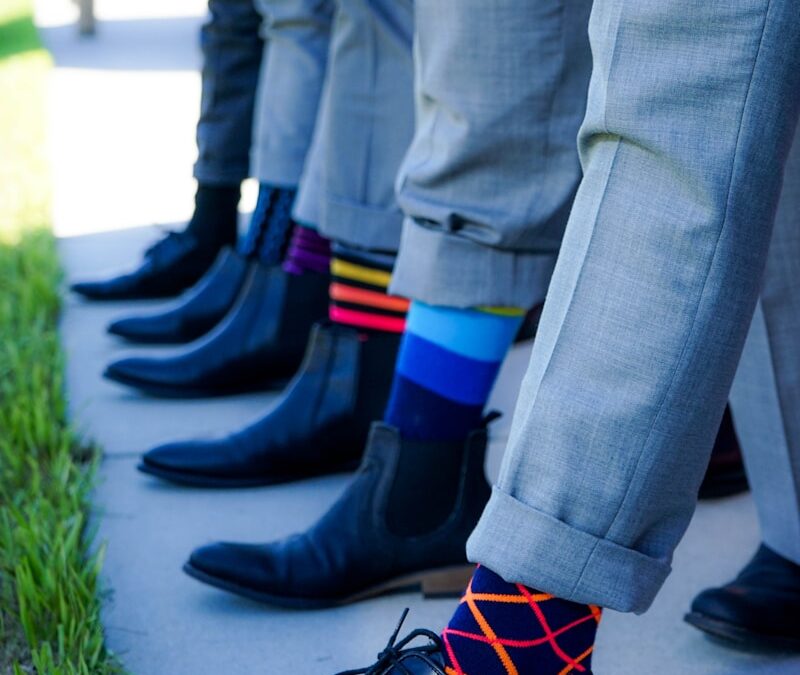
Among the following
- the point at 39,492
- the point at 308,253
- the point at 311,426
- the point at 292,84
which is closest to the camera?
the point at 39,492

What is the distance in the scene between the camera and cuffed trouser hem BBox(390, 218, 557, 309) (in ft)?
3.85

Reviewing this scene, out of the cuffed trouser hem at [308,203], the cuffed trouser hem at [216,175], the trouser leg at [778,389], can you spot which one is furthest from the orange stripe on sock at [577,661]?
A: the cuffed trouser hem at [216,175]

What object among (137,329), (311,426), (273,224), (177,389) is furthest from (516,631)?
(137,329)

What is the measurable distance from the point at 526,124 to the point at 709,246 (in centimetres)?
40

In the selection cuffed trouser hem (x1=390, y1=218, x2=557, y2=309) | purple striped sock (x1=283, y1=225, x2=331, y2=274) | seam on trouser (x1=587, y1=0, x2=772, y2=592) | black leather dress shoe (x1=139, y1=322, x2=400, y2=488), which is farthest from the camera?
purple striped sock (x1=283, y1=225, x2=331, y2=274)

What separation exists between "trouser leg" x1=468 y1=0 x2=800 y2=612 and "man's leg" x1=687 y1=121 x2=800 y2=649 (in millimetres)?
282

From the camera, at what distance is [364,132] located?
1565mm

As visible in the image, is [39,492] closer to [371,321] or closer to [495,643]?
[371,321]

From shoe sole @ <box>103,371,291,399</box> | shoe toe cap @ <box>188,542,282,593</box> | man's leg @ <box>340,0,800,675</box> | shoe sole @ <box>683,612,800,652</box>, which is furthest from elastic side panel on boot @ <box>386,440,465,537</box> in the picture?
shoe sole @ <box>103,371,291,399</box>

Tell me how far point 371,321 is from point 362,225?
124mm

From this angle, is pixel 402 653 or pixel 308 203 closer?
pixel 402 653

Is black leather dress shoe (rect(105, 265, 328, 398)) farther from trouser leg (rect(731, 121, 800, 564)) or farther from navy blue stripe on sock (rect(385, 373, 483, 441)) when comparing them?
trouser leg (rect(731, 121, 800, 564))

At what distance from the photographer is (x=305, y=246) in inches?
72.8

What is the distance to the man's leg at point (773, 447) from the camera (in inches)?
42.3
